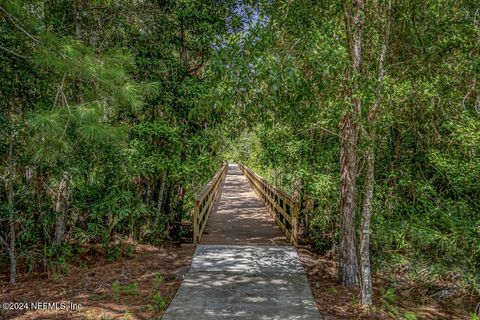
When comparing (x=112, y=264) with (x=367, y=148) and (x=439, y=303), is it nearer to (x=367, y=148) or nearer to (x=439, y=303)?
(x=367, y=148)

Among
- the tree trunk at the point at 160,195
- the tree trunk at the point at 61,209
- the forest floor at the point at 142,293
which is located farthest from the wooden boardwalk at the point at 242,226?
the tree trunk at the point at 61,209

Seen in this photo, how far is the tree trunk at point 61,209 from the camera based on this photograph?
18.8 ft

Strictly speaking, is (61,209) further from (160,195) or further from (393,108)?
(393,108)

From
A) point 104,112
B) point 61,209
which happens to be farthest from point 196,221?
point 104,112

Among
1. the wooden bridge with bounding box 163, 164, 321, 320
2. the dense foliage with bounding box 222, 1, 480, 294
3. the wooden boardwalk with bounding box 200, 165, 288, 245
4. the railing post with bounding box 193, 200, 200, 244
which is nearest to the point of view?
the dense foliage with bounding box 222, 1, 480, 294

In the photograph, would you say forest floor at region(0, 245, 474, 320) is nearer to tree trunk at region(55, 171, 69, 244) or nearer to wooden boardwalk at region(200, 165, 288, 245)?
tree trunk at region(55, 171, 69, 244)

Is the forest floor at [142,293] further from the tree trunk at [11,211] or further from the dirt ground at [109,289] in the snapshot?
the tree trunk at [11,211]

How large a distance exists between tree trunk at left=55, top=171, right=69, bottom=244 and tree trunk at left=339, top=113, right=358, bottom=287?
4.29 m

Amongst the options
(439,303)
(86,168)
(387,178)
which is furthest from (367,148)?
(86,168)

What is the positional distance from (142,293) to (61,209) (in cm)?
230

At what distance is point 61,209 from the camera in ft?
19.0

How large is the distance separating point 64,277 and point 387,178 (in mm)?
5209

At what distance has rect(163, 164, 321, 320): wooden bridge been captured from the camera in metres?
3.94

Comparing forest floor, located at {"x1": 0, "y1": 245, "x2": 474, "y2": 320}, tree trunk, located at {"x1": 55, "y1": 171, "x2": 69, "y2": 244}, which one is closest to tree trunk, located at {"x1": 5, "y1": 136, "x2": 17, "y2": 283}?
forest floor, located at {"x1": 0, "y1": 245, "x2": 474, "y2": 320}
